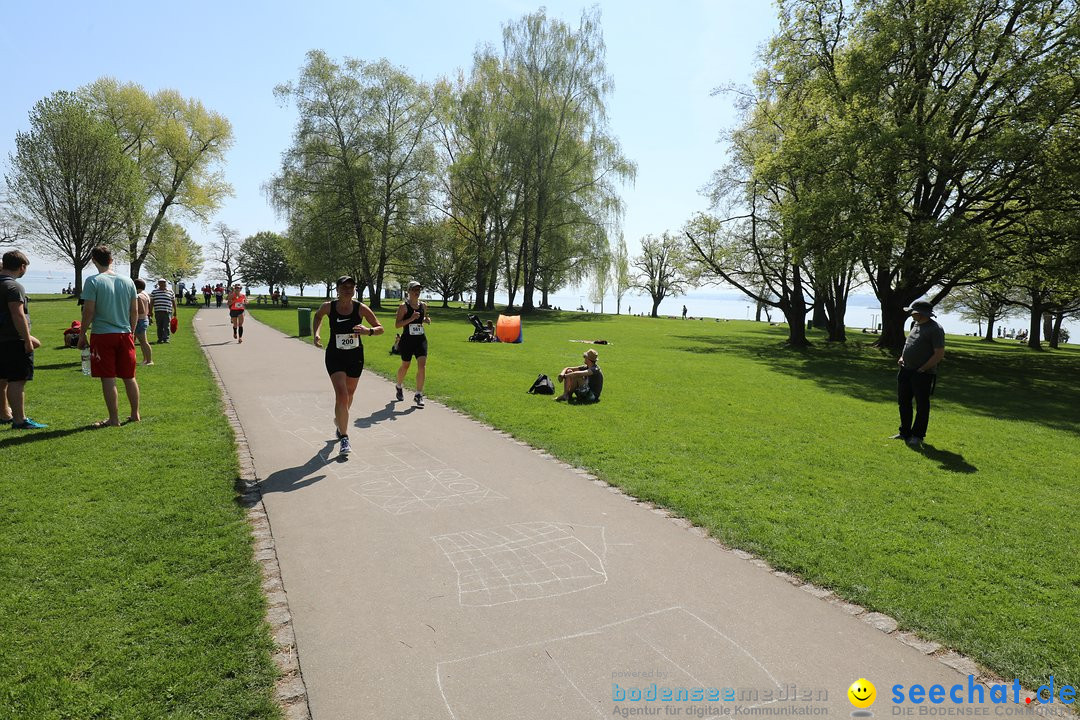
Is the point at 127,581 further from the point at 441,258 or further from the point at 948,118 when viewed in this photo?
the point at 441,258

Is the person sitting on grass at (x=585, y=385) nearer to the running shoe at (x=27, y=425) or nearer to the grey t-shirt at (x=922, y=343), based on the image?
the grey t-shirt at (x=922, y=343)

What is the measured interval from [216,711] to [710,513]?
393 centimetres

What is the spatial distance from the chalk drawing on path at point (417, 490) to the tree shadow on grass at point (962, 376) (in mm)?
10625

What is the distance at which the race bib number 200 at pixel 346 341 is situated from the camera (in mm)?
6672

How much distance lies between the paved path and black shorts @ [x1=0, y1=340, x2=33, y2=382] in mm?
3871

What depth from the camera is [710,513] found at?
16.6 ft

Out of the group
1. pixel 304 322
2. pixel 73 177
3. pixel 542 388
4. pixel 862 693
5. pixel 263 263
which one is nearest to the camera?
pixel 862 693

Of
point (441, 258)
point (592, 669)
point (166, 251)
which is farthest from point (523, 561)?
point (166, 251)

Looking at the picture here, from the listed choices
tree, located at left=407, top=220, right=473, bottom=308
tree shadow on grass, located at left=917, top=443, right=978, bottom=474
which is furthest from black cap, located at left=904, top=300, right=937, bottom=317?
tree, located at left=407, top=220, right=473, bottom=308

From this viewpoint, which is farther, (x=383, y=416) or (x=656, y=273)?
(x=656, y=273)

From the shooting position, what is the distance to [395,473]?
6.06 metres

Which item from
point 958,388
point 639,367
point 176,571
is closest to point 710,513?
point 176,571

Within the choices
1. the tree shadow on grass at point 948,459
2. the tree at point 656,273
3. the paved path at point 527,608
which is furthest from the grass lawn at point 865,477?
the tree at point 656,273

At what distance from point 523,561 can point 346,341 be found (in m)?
3.75
